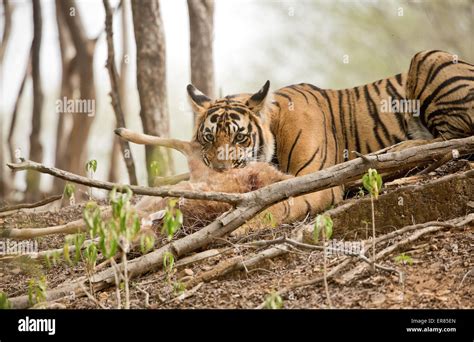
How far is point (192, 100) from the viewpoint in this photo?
248 inches

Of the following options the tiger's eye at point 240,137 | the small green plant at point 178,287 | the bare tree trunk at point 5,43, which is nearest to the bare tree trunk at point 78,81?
the bare tree trunk at point 5,43

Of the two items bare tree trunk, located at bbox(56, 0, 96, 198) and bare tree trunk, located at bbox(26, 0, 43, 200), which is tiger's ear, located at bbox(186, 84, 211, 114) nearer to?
bare tree trunk, located at bbox(26, 0, 43, 200)

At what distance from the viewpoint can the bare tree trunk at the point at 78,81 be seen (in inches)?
439

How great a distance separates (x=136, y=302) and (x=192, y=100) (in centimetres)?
223

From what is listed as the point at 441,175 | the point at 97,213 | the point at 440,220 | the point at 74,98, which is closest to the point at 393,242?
the point at 440,220

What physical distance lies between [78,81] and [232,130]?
20.5 ft

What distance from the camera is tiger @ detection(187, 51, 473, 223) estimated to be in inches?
239

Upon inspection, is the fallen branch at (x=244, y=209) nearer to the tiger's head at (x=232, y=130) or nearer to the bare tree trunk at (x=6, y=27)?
the tiger's head at (x=232, y=130)

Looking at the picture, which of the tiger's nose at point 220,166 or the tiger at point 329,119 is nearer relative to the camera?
the tiger's nose at point 220,166

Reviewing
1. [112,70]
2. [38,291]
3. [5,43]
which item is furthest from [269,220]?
[5,43]

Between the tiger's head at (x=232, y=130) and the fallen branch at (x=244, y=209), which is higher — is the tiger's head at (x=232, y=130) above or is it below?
above

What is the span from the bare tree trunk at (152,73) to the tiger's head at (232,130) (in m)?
1.80

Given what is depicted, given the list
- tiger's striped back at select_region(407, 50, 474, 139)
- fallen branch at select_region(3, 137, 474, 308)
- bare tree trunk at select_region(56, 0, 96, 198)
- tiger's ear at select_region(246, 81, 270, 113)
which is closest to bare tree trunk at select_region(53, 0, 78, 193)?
bare tree trunk at select_region(56, 0, 96, 198)

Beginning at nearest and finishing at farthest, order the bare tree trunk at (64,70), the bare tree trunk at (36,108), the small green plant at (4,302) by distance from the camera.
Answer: the small green plant at (4,302) < the bare tree trunk at (36,108) < the bare tree trunk at (64,70)
